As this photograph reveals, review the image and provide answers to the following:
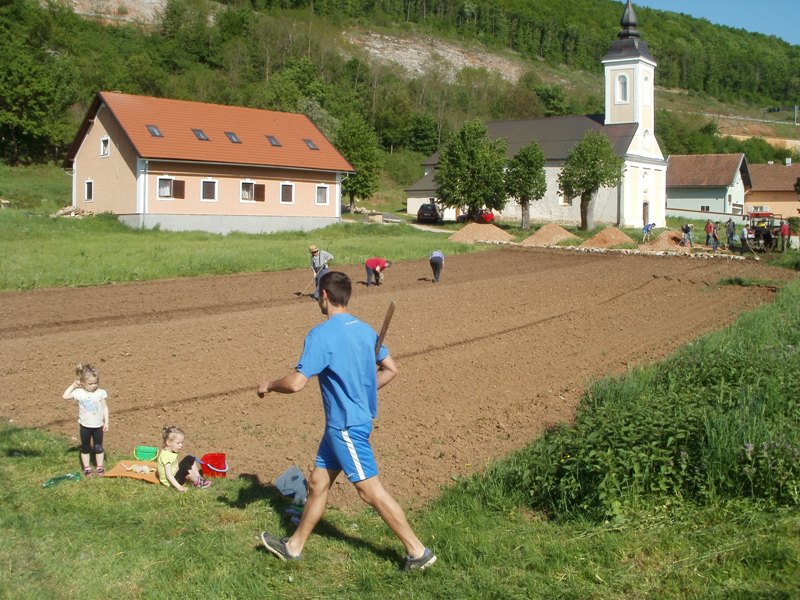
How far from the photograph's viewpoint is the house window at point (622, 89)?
2518 inches

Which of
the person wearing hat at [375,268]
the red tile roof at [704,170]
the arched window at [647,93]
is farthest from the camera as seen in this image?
the red tile roof at [704,170]

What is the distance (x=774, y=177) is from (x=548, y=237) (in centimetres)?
4574

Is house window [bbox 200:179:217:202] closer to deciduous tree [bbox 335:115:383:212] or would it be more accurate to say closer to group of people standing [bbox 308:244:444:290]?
deciduous tree [bbox 335:115:383:212]

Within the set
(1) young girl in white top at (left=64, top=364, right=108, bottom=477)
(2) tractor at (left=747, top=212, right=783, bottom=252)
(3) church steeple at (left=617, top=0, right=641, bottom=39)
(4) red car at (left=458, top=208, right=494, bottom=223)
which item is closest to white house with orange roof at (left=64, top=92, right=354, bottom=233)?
(4) red car at (left=458, top=208, right=494, bottom=223)

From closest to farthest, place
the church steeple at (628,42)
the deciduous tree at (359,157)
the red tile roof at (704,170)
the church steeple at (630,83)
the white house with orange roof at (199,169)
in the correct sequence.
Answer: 1. the white house with orange roof at (199,169)
2. the deciduous tree at (359,157)
3. the church steeple at (630,83)
4. the church steeple at (628,42)
5. the red tile roof at (704,170)

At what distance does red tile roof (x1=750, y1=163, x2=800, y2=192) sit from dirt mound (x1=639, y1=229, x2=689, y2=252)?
4232cm

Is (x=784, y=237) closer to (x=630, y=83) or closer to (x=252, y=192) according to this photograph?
(x=252, y=192)

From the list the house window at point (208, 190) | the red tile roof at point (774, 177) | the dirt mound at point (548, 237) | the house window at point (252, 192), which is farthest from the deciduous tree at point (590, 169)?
the red tile roof at point (774, 177)

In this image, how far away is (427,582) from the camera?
5297 mm

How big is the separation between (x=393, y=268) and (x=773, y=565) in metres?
25.2

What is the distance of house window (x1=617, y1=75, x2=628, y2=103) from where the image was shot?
64.0m

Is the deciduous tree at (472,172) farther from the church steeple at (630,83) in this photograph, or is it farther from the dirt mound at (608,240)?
the church steeple at (630,83)

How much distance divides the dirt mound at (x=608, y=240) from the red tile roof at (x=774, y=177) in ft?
139

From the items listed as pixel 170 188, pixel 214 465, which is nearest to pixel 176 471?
pixel 214 465
